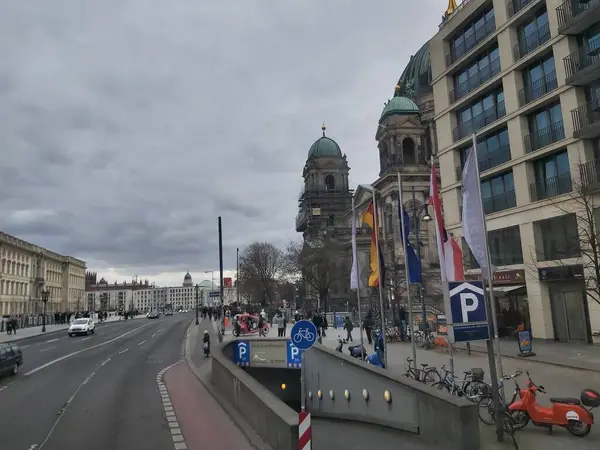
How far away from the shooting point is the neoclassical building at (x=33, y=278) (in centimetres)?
8612

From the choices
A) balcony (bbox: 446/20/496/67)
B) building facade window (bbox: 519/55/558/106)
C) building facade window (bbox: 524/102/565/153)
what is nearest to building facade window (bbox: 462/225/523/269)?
building facade window (bbox: 524/102/565/153)

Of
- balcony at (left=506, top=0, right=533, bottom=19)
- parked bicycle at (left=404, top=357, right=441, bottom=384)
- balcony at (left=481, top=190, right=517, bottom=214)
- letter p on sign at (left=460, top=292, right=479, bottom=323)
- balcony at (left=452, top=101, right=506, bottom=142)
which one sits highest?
balcony at (left=506, top=0, right=533, bottom=19)

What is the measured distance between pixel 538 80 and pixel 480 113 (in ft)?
17.5

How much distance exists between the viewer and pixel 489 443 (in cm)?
932

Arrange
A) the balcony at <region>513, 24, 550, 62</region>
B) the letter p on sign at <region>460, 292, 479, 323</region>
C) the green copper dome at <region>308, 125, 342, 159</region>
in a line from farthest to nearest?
the green copper dome at <region>308, 125, 342, 159</region>, the balcony at <region>513, 24, 550, 62</region>, the letter p on sign at <region>460, 292, 479, 323</region>

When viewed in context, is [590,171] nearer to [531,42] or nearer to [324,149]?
[531,42]

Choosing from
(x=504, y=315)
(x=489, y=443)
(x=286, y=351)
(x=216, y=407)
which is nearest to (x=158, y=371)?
(x=286, y=351)

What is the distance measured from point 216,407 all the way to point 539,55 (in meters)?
26.6

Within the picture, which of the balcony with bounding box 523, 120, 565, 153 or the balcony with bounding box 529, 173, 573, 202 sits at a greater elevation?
the balcony with bounding box 523, 120, 565, 153

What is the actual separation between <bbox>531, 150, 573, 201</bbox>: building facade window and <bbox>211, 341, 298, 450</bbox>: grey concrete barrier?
21.6 meters

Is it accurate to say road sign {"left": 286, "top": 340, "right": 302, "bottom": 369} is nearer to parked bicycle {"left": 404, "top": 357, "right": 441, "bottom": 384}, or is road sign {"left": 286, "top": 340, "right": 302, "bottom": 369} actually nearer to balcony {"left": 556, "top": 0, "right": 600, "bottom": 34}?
parked bicycle {"left": 404, "top": 357, "right": 441, "bottom": 384}

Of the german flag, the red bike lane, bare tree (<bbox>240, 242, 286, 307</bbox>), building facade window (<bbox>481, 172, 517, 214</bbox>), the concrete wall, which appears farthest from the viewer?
bare tree (<bbox>240, 242, 286, 307</bbox>)

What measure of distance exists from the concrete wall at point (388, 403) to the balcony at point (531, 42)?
23224 mm

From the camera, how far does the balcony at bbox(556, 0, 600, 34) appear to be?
82.5ft
